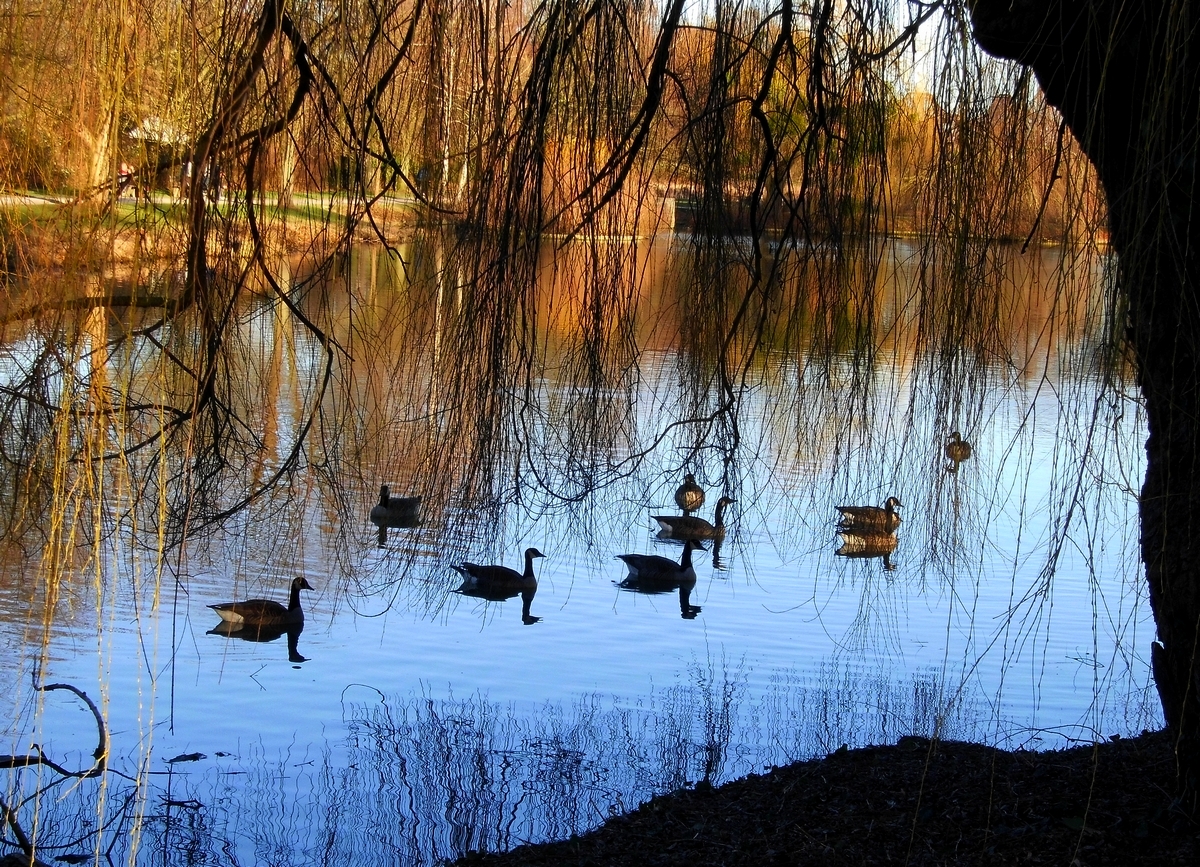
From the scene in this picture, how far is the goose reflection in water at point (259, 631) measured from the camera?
582cm

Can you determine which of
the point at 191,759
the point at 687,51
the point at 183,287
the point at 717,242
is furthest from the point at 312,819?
the point at 687,51

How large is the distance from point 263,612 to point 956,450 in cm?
394

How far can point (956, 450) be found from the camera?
8.92ft

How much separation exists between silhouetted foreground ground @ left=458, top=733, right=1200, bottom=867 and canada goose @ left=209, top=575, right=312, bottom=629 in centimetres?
258

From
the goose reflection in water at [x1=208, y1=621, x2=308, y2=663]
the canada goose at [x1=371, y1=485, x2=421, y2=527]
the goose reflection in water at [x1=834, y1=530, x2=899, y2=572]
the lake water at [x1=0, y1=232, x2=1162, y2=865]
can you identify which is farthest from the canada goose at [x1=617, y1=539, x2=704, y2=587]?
the goose reflection in water at [x1=208, y1=621, x2=308, y2=663]

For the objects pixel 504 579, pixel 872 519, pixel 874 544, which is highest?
pixel 872 519

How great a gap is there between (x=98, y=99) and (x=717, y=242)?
51.3 inches

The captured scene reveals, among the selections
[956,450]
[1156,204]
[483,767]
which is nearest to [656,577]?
[483,767]

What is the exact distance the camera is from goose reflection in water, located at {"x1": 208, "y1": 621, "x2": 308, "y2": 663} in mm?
5820

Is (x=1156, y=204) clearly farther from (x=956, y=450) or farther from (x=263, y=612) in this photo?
(x=263, y=612)

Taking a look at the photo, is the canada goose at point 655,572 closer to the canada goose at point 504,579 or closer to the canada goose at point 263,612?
the canada goose at point 504,579

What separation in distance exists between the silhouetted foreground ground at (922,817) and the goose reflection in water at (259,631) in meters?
2.71

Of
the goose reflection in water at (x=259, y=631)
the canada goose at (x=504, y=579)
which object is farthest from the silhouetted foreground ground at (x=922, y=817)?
the canada goose at (x=504, y=579)

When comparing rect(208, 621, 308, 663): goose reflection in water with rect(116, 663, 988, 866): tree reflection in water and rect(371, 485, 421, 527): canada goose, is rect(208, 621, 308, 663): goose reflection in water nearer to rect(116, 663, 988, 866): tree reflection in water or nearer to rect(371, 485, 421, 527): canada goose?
rect(371, 485, 421, 527): canada goose
